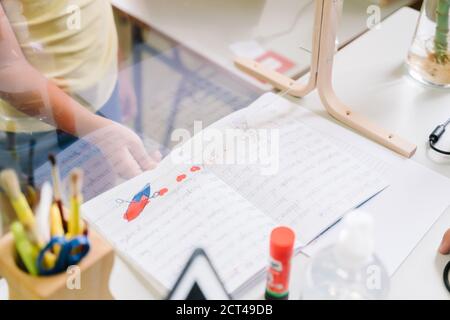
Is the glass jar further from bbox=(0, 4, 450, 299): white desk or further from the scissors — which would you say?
the scissors

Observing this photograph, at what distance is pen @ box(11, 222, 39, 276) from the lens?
21.9 inches

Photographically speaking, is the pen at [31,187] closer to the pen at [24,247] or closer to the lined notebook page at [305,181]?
the pen at [24,247]

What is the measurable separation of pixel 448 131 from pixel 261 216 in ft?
1.38

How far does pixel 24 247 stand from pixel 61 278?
5 centimetres

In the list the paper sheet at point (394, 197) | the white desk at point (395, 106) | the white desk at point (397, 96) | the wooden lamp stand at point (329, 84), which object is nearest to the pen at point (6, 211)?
the white desk at point (395, 106)

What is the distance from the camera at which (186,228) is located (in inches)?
30.9

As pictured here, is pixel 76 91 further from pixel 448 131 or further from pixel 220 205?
pixel 448 131

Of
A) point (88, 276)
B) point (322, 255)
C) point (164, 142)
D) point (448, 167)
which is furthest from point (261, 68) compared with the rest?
point (88, 276)

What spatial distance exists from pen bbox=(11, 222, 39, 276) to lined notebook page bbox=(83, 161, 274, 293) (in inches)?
7.9

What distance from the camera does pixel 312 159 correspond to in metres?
0.92

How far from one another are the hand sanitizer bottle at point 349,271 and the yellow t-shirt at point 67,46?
502mm

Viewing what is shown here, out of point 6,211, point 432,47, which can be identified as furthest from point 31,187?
point 432,47

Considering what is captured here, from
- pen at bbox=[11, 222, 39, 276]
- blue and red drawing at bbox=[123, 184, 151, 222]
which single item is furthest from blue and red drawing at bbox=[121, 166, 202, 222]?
pen at bbox=[11, 222, 39, 276]

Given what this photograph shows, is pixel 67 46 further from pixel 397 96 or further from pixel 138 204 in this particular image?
pixel 397 96
